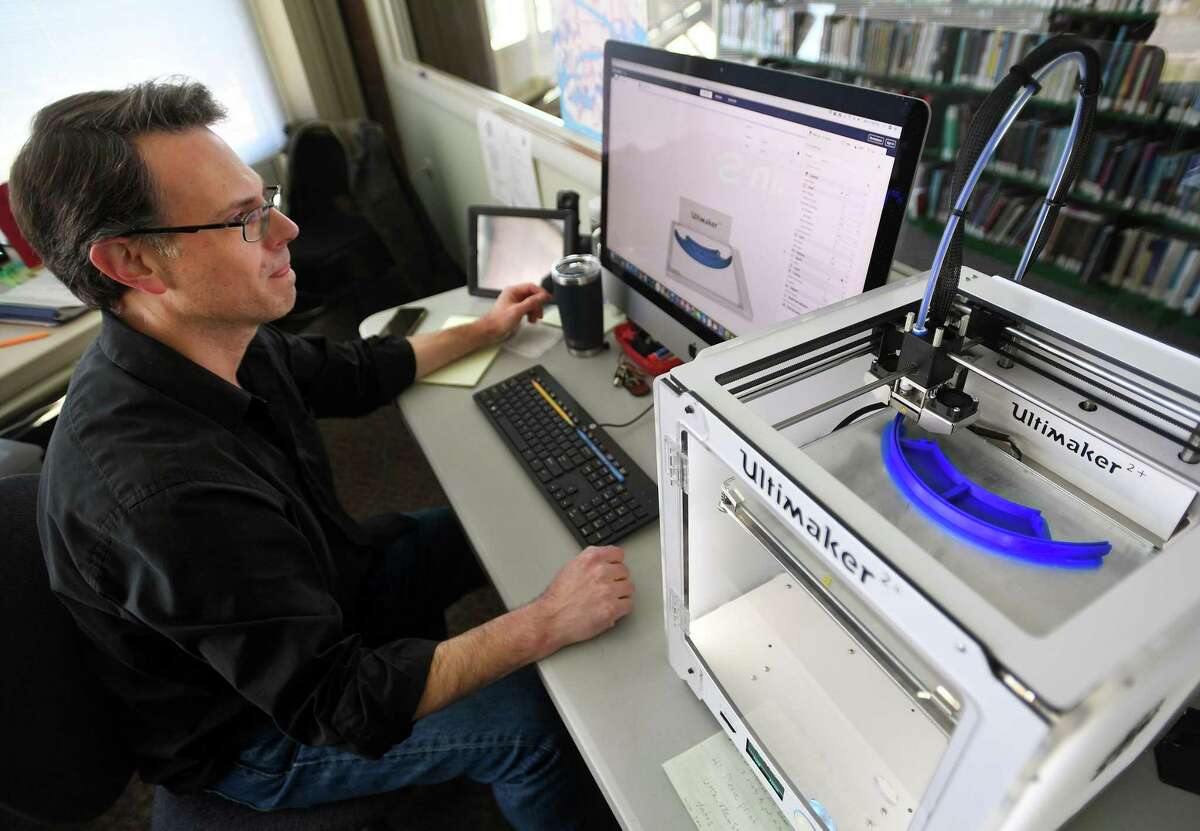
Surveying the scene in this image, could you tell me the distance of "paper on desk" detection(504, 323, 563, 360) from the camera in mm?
1302

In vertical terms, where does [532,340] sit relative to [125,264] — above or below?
below

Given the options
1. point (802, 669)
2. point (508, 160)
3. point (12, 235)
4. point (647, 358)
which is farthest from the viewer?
point (508, 160)

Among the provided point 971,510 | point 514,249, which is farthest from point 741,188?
point 514,249

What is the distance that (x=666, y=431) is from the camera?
516 millimetres

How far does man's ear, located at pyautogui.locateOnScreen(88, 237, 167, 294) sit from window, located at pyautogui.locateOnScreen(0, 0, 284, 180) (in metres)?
1.05

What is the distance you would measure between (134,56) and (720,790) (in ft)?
9.36

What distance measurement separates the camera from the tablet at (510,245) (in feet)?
4.53

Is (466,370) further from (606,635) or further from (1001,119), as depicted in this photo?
(1001,119)

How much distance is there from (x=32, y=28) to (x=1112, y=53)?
283 cm

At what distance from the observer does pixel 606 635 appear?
76 cm


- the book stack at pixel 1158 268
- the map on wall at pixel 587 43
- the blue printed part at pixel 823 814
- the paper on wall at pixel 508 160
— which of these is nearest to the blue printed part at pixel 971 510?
the blue printed part at pixel 823 814

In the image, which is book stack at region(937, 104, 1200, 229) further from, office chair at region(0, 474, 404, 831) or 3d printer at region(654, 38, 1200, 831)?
office chair at region(0, 474, 404, 831)

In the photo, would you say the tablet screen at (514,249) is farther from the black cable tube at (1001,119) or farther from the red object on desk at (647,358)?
the black cable tube at (1001,119)

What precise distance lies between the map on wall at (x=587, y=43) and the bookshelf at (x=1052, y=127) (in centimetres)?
20
